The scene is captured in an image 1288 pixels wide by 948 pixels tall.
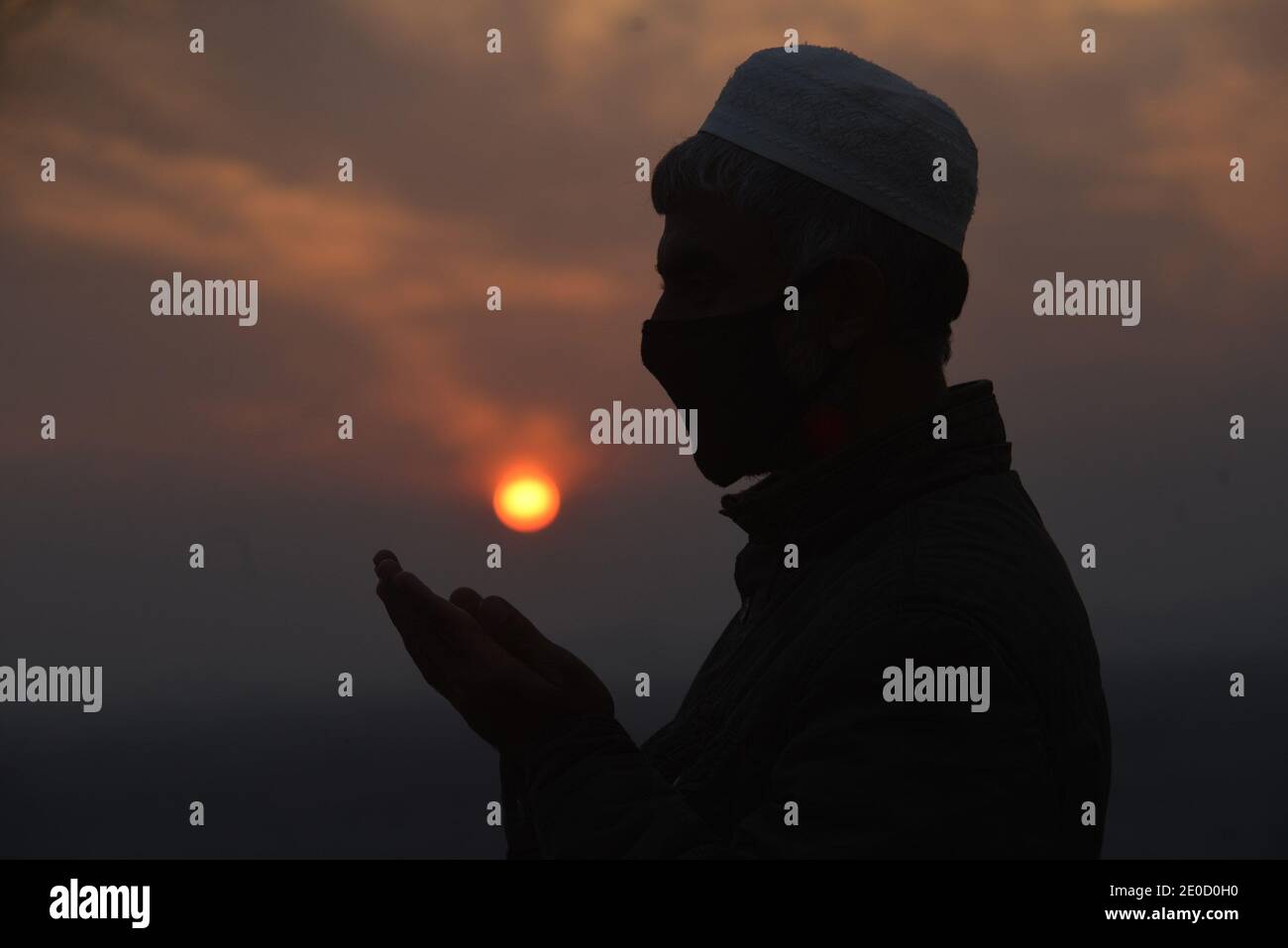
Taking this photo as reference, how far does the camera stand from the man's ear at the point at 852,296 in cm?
352

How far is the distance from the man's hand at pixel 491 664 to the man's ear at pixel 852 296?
1156 millimetres

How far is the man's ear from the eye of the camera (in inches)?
138

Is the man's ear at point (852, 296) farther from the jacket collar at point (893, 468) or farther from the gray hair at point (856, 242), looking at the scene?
the jacket collar at point (893, 468)

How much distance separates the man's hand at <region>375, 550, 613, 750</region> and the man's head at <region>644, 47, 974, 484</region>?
86 cm

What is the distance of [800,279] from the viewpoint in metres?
3.57

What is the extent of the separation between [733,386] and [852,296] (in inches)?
19.2

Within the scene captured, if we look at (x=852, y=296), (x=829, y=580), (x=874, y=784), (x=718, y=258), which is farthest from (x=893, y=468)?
(x=874, y=784)

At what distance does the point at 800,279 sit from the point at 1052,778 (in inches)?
59.2

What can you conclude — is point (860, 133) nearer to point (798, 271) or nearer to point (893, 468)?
point (798, 271)

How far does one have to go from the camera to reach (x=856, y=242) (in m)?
3.57

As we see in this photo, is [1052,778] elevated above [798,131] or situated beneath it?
situated beneath

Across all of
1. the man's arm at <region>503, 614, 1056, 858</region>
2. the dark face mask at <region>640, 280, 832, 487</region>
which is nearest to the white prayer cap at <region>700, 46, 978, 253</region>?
the dark face mask at <region>640, 280, 832, 487</region>
